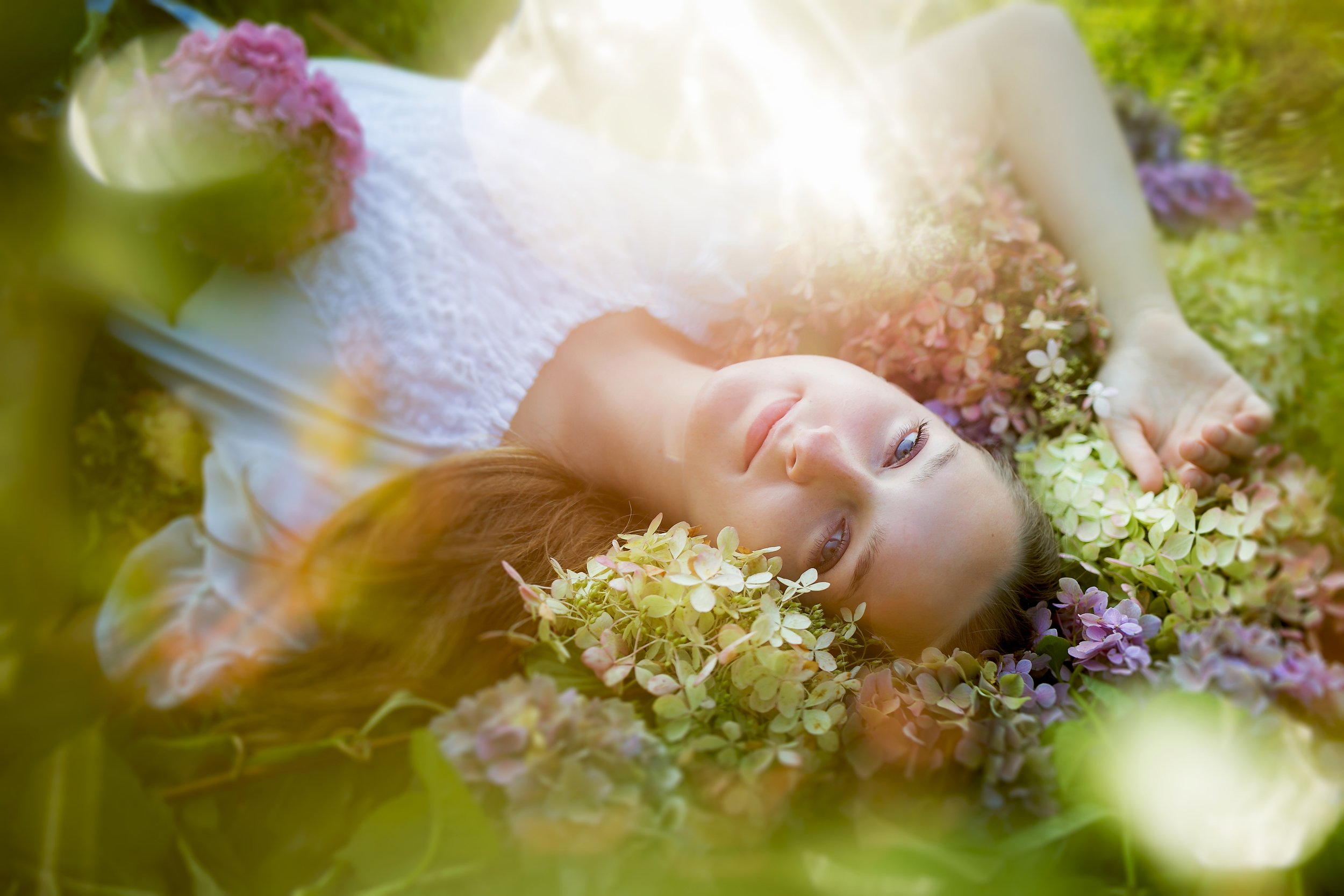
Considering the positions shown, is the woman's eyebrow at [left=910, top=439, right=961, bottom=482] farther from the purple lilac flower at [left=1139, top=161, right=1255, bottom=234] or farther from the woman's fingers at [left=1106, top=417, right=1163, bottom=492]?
the purple lilac flower at [left=1139, top=161, right=1255, bottom=234]

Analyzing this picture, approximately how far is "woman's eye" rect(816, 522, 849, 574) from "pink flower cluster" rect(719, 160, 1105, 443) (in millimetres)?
260

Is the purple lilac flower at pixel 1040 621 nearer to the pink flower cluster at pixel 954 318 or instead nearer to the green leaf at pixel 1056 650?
the green leaf at pixel 1056 650

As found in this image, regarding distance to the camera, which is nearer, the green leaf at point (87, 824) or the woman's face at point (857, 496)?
the green leaf at point (87, 824)

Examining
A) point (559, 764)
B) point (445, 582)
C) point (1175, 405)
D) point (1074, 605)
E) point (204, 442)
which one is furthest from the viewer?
point (204, 442)

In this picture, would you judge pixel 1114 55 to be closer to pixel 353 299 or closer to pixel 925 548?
pixel 925 548

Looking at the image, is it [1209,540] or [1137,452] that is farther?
[1137,452]

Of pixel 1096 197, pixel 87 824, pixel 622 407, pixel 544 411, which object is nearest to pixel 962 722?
pixel 622 407

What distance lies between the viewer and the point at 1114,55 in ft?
6.30

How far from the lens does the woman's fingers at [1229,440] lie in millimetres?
1062

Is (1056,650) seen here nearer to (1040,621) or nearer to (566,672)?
(1040,621)

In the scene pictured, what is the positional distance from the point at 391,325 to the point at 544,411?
30 cm

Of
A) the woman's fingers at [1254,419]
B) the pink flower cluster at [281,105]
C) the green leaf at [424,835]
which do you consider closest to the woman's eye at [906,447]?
the woman's fingers at [1254,419]

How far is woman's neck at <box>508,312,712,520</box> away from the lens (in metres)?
1.05

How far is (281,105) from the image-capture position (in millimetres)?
1224
